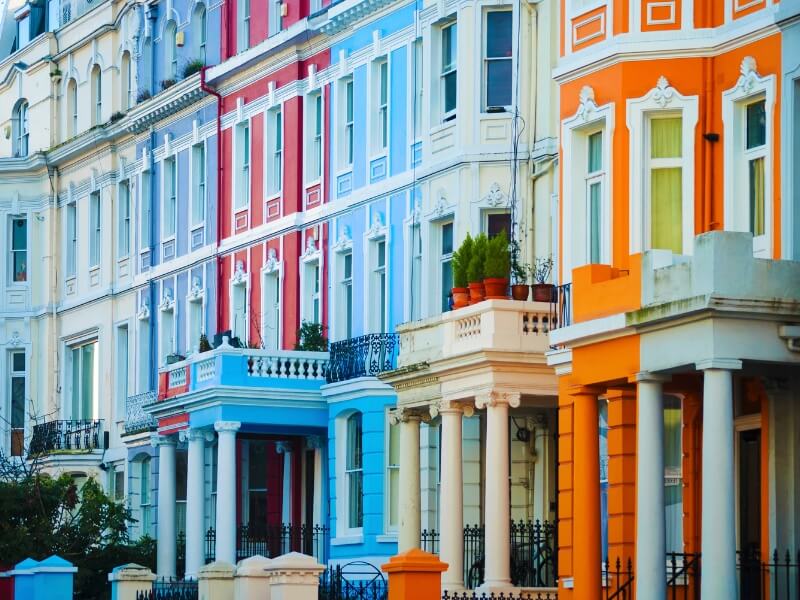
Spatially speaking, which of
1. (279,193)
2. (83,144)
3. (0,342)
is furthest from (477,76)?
(0,342)

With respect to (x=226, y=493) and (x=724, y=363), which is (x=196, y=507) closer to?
(x=226, y=493)

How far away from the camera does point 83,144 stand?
5744cm

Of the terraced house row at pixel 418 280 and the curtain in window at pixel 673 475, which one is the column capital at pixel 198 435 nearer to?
the terraced house row at pixel 418 280

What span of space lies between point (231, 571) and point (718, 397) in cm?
1084

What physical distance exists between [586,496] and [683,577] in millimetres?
1671

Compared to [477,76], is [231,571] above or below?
below

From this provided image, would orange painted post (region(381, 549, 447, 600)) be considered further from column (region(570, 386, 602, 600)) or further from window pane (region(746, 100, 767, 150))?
window pane (region(746, 100, 767, 150))

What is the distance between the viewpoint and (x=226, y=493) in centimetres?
4359

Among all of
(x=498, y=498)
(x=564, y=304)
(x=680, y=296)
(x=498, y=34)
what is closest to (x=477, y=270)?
(x=564, y=304)

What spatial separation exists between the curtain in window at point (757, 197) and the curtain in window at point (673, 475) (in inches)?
111

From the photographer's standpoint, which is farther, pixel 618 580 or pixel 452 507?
pixel 452 507

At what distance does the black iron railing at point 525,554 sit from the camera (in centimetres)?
3562

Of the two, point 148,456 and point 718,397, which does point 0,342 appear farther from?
point 718,397

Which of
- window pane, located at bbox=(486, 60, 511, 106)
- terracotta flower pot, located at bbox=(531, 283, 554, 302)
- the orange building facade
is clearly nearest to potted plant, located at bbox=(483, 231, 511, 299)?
terracotta flower pot, located at bbox=(531, 283, 554, 302)
